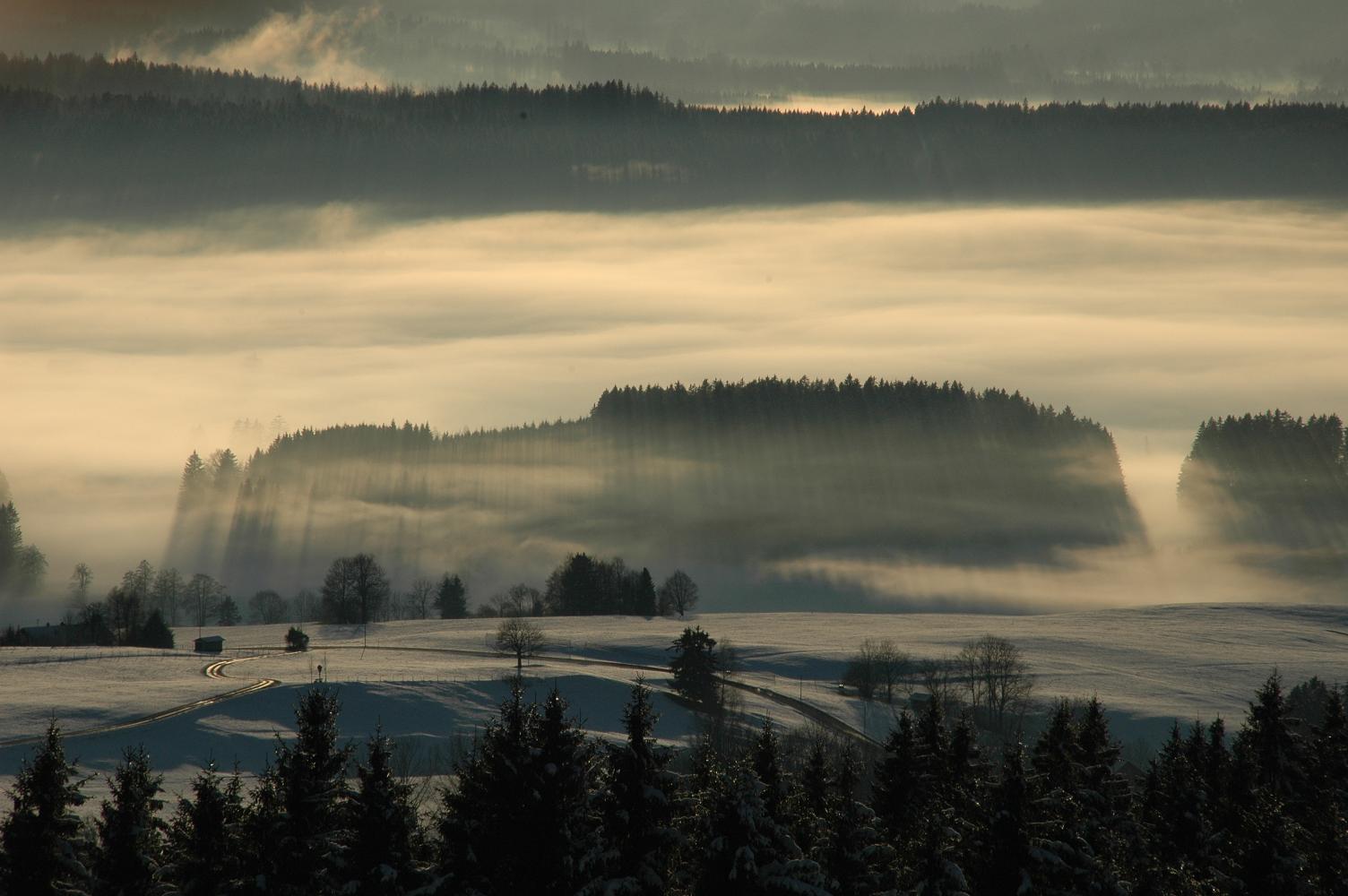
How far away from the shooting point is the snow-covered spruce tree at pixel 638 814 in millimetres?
46219

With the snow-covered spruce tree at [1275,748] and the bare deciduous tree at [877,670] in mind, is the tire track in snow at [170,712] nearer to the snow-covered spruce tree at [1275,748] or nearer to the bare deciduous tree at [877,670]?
the bare deciduous tree at [877,670]

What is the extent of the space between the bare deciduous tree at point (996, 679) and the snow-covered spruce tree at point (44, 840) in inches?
3618

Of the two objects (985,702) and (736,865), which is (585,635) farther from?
(736,865)

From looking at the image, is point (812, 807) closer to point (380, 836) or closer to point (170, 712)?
point (380, 836)

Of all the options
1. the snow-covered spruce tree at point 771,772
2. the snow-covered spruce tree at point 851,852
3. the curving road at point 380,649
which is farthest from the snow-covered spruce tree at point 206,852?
the curving road at point 380,649

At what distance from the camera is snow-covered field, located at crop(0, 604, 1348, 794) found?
106 meters

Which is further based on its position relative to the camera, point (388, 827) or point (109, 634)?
point (109, 634)

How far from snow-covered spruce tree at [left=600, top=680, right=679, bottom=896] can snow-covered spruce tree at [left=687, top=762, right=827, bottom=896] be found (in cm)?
131

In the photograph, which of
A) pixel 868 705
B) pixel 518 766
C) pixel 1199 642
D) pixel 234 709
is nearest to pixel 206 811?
pixel 518 766

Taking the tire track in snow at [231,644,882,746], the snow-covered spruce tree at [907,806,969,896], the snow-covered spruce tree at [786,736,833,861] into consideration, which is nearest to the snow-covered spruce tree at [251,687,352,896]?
the snow-covered spruce tree at [786,736,833,861]

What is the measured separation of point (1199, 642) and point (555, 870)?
508 ft

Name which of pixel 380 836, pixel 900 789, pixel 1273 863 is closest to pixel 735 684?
pixel 900 789

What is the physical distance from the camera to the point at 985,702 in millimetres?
143125

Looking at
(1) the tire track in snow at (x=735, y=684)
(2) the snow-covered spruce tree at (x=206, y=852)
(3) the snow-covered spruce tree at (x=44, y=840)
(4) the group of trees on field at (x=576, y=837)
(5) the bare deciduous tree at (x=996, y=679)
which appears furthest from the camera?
(5) the bare deciduous tree at (x=996, y=679)
